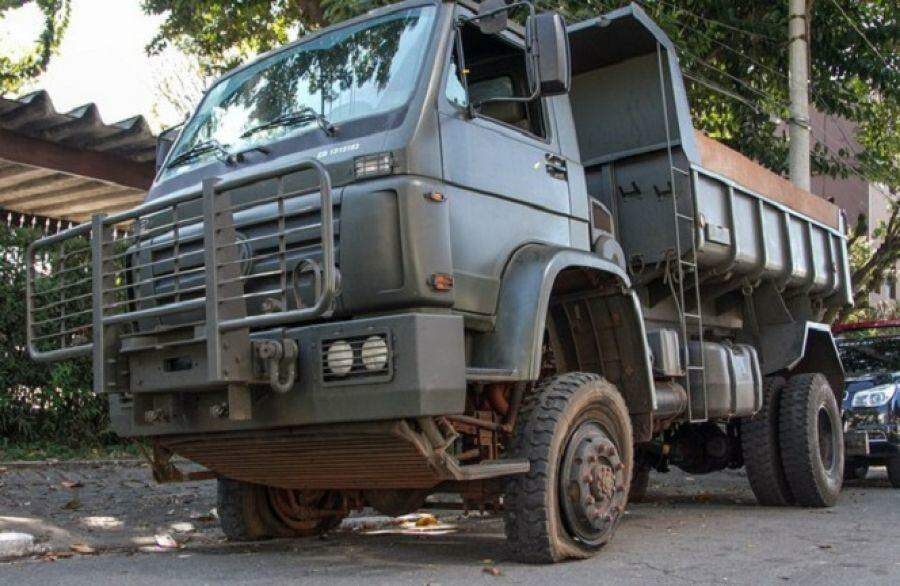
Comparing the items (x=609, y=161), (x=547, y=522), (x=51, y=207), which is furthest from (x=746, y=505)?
(x=51, y=207)

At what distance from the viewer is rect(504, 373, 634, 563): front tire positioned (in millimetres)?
5207

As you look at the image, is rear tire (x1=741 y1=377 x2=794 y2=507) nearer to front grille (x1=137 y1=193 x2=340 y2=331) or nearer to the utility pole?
the utility pole

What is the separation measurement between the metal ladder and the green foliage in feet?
18.8

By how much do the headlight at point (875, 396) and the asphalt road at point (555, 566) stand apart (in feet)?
9.61

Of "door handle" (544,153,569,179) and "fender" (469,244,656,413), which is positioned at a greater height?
"door handle" (544,153,569,179)

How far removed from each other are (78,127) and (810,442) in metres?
7.56

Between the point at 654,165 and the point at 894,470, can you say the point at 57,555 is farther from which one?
the point at 894,470

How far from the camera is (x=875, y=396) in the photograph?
1062 centimetres

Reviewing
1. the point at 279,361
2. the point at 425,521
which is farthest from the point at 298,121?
the point at 425,521

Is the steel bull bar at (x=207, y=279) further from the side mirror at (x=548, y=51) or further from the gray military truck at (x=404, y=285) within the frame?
the side mirror at (x=548, y=51)

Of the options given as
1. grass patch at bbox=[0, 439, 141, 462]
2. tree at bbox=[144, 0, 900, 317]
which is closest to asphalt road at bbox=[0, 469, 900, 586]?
grass patch at bbox=[0, 439, 141, 462]

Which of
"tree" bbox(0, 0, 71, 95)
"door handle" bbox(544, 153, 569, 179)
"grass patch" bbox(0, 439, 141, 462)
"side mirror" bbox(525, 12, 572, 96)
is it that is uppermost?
"tree" bbox(0, 0, 71, 95)

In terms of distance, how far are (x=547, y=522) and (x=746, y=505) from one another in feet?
14.2

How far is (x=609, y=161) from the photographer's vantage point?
7.54 meters
